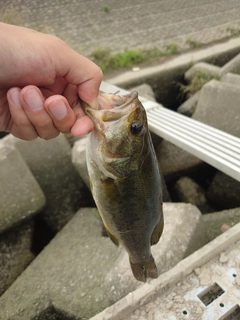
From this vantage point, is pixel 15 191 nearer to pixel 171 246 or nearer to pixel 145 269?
pixel 171 246

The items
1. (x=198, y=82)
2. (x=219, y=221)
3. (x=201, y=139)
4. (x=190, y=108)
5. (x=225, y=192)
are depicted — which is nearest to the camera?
(x=219, y=221)

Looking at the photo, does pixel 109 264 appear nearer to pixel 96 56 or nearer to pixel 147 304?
pixel 147 304

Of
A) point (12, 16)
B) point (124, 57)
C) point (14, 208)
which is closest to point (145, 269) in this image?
point (14, 208)

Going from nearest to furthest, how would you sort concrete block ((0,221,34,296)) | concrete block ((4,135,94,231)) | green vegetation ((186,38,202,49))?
concrete block ((0,221,34,296)) < concrete block ((4,135,94,231)) < green vegetation ((186,38,202,49))

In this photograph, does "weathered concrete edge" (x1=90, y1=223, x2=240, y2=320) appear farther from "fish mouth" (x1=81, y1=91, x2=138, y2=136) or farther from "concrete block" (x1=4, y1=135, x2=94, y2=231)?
"concrete block" (x1=4, y1=135, x2=94, y2=231)

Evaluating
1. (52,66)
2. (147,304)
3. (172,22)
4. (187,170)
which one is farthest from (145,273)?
(172,22)

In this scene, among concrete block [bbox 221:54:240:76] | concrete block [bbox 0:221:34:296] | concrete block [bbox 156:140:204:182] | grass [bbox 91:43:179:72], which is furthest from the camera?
grass [bbox 91:43:179:72]

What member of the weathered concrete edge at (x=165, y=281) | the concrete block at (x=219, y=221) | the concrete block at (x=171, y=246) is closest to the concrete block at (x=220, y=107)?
the concrete block at (x=219, y=221)

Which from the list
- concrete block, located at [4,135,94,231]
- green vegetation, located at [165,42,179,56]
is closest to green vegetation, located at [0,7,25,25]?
green vegetation, located at [165,42,179,56]
